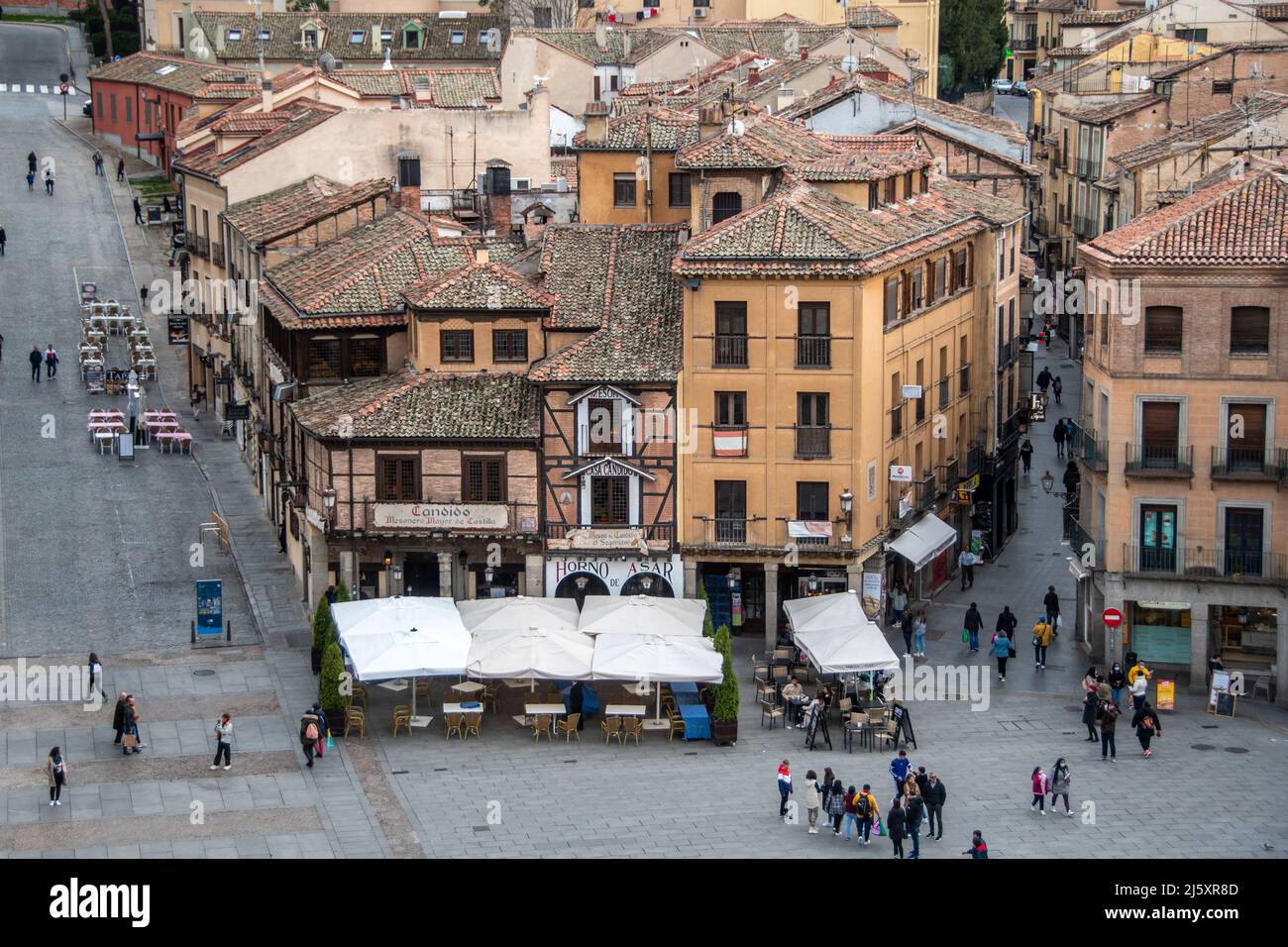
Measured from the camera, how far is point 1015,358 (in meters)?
92.9

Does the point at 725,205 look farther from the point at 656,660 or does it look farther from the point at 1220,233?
the point at 656,660

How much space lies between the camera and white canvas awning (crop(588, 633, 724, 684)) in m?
63.4

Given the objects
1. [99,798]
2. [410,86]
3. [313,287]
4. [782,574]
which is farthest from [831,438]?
[410,86]

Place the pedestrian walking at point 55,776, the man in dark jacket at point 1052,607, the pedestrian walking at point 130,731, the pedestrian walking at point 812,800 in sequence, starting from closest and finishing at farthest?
the pedestrian walking at point 812,800
the pedestrian walking at point 55,776
the pedestrian walking at point 130,731
the man in dark jacket at point 1052,607

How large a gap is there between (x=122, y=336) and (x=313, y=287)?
36.1 m

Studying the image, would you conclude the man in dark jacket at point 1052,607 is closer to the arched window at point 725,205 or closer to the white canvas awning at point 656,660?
the white canvas awning at point 656,660

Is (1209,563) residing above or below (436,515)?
below

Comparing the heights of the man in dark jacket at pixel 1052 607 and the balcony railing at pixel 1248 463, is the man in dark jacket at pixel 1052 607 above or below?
below

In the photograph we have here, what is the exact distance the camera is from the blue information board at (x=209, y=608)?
236ft

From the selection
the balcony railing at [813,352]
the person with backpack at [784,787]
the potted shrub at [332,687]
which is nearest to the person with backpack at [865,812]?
the person with backpack at [784,787]

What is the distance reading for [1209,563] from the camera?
68.2 m

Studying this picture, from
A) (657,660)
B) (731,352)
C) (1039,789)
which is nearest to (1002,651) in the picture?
(657,660)

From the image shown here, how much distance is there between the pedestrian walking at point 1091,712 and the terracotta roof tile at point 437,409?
18.4m

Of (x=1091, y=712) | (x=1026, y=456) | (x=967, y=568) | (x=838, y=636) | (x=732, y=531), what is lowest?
(x=1026, y=456)
